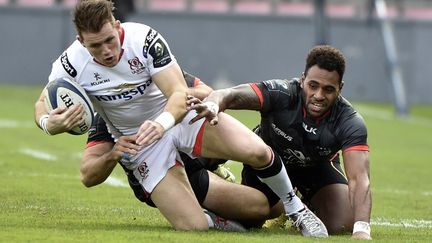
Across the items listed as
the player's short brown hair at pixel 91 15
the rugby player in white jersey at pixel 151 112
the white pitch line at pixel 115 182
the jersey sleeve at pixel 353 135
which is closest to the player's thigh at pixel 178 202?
the rugby player in white jersey at pixel 151 112

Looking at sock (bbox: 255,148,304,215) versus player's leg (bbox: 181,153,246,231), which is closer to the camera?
sock (bbox: 255,148,304,215)

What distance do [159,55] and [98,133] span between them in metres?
0.95

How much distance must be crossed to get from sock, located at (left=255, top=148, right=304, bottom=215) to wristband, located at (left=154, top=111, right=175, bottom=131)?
2.67 feet

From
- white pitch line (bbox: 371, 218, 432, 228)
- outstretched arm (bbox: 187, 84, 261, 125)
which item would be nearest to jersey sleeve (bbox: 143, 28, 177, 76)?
outstretched arm (bbox: 187, 84, 261, 125)

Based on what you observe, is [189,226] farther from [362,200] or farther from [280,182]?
[362,200]

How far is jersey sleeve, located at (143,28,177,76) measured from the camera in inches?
302

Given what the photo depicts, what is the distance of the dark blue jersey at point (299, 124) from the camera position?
311 inches

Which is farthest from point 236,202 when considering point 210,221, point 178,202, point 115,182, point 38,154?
point 38,154

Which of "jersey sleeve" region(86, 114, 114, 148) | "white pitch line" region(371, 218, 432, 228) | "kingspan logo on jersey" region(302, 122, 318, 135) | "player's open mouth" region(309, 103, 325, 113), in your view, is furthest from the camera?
"white pitch line" region(371, 218, 432, 228)

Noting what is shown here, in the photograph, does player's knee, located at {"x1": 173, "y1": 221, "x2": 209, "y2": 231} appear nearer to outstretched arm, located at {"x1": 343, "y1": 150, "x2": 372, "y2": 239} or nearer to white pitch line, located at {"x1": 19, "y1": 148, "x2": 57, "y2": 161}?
outstretched arm, located at {"x1": 343, "y1": 150, "x2": 372, "y2": 239}

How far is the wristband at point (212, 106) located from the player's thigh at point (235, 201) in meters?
0.87

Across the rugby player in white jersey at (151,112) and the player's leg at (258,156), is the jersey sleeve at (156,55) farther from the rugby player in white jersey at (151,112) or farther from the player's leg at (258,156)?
the player's leg at (258,156)

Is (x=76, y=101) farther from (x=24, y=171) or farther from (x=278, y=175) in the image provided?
(x=24, y=171)

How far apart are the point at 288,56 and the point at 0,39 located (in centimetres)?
704
